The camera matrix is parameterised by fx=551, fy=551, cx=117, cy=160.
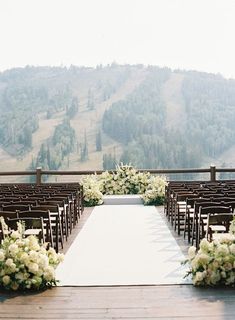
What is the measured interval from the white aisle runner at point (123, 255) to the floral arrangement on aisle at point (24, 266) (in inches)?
14.7

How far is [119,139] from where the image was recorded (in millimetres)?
151500

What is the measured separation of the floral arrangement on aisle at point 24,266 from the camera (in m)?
6.47

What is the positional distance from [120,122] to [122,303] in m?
150

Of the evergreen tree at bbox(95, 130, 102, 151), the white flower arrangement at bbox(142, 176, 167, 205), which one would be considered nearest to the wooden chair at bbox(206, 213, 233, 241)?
the white flower arrangement at bbox(142, 176, 167, 205)

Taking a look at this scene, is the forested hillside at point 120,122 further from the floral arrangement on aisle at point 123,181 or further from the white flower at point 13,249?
the white flower at point 13,249

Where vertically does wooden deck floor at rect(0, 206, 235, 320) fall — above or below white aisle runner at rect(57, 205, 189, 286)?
above

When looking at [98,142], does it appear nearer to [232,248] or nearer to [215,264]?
[232,248]

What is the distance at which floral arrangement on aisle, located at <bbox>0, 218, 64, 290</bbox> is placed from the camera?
21.2 feet

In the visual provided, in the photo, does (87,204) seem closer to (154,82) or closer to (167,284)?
(167,284)

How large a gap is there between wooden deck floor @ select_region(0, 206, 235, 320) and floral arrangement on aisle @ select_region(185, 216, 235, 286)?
0.48ft

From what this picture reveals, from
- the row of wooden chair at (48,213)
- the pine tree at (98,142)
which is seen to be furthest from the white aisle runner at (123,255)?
the pine tree at (98,142)

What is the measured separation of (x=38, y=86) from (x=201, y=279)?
180 m

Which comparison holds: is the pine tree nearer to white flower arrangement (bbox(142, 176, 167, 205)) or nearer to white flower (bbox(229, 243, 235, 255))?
white flower arrangement (bbox(142, 176, 167, 205))

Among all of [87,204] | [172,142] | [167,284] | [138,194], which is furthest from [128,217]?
[172,142]
